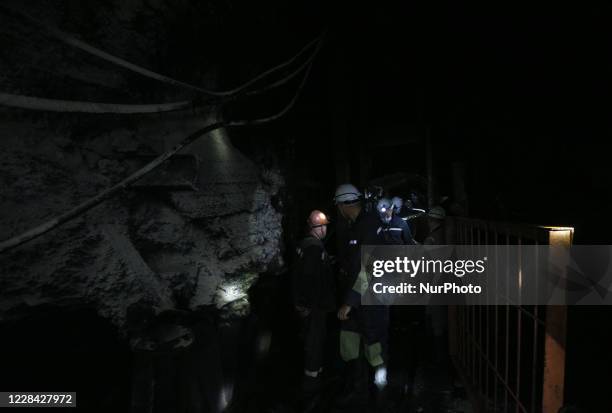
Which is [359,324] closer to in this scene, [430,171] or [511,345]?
[511,345]

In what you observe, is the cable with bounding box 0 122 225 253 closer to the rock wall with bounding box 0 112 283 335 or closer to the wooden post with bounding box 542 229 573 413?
the rock wall with bounding box 0 112 283 335

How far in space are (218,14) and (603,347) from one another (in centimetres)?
470

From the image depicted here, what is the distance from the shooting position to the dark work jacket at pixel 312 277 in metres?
3.71

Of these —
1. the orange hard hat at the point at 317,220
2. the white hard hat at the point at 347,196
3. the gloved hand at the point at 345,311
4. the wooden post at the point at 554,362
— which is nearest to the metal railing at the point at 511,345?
the wooden post at the point at 554,362

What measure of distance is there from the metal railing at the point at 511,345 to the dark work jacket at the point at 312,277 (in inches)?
62.6

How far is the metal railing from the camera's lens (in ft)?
5.88

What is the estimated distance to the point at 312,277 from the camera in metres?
3.73

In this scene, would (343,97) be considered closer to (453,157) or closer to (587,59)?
(453,157)

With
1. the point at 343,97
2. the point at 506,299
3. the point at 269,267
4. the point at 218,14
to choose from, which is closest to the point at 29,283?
the point at 269,267

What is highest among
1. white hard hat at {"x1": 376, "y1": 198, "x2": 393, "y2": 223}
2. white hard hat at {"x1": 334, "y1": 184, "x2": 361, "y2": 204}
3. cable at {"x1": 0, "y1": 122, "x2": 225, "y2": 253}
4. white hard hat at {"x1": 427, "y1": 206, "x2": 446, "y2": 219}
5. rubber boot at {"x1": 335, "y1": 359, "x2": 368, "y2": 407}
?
cable at {"x1": 0, "y1": 122, "x2": 225, "y2": 253}

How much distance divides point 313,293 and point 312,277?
0.22 meters

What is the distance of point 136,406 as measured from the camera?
1964 mm

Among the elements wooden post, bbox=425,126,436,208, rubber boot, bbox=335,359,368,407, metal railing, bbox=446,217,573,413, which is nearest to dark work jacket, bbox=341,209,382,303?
rubber boot, bbox=335,359,368,407

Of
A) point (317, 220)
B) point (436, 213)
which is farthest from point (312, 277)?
point (436, 213)
